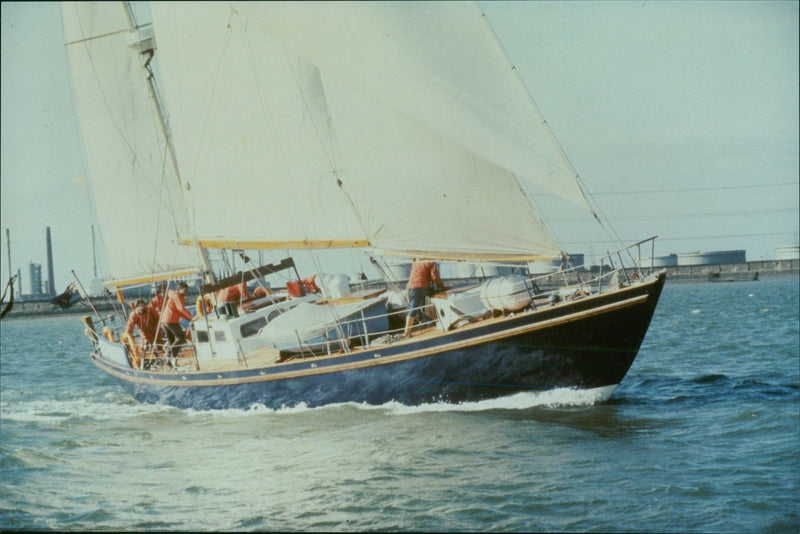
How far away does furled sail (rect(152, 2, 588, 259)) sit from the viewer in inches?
487

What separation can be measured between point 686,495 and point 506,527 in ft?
8.43

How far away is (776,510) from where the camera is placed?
9.48 metres

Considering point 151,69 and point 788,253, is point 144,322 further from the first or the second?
point 788,253

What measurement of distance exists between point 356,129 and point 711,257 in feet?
313

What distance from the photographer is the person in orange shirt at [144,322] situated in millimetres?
21234

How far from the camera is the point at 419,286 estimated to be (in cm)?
1702

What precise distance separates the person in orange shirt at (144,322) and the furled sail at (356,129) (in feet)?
13.1

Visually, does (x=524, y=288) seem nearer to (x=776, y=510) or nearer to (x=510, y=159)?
(x=510, y=159)

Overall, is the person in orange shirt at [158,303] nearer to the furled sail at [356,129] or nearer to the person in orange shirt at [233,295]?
the person in orange shirt at [233,295]

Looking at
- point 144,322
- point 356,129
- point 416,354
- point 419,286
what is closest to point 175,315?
point 144,322

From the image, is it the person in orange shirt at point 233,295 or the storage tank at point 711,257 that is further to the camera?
the storage tank at point 711,257

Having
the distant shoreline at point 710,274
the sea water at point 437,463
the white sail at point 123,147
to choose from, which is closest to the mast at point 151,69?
the white sail at point 123,147

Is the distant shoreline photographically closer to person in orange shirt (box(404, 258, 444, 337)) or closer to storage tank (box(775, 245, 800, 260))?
storage tank (box(775, 245, 800, 260))

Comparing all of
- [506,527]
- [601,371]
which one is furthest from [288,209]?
[506,527]
